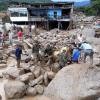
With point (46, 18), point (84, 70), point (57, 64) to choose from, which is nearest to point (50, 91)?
point (84, 70)

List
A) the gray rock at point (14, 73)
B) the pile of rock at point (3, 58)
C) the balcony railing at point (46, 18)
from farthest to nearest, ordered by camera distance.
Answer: the balcony railing at point (46, 18)
the pile of rock at point (3, 58)
the gray rock at point (14, 73)

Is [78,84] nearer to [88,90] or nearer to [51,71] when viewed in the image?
[88,90]

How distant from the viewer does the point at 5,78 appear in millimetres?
17281

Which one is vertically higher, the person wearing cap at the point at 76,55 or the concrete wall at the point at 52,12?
the person wearing cap at the point at 76,55

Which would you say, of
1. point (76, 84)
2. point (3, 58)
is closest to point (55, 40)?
point (3, 58)

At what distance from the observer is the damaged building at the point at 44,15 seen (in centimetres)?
5500

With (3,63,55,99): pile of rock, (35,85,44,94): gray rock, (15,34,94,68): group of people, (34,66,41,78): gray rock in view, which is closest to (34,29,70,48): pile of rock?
(15,34,94,68): group of people

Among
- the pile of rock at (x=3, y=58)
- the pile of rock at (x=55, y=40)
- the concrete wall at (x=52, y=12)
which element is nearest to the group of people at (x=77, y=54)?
the pile of rock at (x=3, y=58)

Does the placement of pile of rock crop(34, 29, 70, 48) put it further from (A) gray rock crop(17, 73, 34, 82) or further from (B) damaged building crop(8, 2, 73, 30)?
(B) damaged building crop(8, 2, 73, 30)

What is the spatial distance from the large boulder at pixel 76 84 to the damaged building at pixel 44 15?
39.7m

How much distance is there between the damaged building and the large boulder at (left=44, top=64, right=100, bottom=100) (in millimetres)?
39708

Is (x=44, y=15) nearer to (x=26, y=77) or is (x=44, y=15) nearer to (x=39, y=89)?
(x=26, y=77)

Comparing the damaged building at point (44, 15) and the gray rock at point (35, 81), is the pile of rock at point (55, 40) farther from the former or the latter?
the damaged building at point (44, 15)

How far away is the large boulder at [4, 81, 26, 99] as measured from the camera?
14.6 metres
